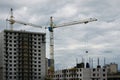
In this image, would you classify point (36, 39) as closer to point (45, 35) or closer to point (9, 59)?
point (45, 35)

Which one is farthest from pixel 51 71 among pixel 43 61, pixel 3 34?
pixel 3 34

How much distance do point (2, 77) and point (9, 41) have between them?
23.0 metres

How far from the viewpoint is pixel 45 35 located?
195 meters

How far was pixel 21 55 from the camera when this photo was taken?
7165 inches

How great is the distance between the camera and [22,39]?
184 metres

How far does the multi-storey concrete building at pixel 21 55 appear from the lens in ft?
580

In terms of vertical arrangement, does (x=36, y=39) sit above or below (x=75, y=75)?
above

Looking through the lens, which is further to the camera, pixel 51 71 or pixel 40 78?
pixel 51 71

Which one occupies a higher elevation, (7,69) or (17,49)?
(17,49)

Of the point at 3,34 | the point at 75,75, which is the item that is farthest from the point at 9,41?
the point at 75,75

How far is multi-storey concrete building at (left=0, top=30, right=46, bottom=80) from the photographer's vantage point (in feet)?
580

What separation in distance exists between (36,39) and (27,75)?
24613mm

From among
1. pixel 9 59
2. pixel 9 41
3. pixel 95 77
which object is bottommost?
pixel 95 77

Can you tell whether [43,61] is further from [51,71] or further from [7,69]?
[7,69]
